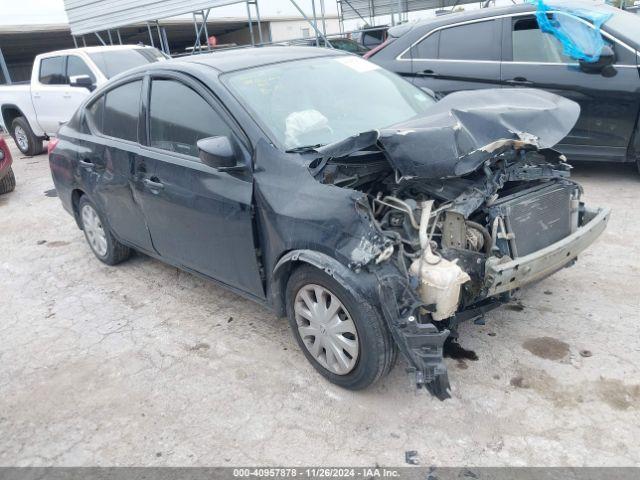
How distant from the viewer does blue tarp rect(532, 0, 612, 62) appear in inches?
206

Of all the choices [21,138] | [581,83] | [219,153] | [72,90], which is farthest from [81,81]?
[581,83]

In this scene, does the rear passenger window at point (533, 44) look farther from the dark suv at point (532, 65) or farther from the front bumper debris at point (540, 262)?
the front bumper debris at point (540, 262)

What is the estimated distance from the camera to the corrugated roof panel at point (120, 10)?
12657 mm

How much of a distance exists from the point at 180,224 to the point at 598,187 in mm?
4273

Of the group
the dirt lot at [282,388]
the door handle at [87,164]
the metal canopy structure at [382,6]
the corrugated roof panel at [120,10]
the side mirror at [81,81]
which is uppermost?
the corrugated roof panel at [120,10]

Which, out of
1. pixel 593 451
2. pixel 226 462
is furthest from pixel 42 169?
pixel 593 451

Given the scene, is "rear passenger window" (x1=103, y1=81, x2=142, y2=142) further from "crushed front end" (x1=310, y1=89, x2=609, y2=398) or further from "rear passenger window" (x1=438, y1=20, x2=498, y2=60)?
"rear passenger window" (x1=438, y1=20, x2=498, y2=60)

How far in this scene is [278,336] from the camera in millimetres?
3557

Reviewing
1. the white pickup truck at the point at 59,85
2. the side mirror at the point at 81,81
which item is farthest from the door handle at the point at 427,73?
the side mirror at the point at 81,81

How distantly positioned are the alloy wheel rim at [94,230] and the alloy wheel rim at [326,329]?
2564 mm

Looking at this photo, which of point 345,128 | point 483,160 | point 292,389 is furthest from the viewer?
point 345,128

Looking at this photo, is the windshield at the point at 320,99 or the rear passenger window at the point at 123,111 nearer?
the windshield at the point at 320,99

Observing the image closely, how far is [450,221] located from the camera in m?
2.83

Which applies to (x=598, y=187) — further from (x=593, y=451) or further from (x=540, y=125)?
(x=593, y=451)
